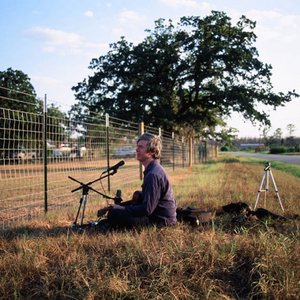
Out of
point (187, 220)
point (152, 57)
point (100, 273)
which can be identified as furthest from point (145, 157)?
point (152, 57)

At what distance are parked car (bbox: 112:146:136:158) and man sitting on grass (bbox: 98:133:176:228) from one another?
656cm

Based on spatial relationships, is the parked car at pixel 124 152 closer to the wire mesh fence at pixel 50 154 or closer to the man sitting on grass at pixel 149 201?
the wire mesh fence at pixel 50 154

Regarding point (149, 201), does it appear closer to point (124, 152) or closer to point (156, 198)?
point (156, 198)

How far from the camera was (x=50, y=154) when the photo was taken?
27.4 feet

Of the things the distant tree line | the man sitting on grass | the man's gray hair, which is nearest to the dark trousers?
the man sitting on grass

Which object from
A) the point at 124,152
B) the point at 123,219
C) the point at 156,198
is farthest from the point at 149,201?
the point at 124,152

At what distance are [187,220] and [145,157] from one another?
1.32m

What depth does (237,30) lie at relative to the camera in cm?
3147

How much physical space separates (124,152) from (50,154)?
5507 mm

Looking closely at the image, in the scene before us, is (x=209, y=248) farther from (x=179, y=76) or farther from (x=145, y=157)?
(x=179, y=76)

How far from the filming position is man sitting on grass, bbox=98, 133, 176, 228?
214 inches

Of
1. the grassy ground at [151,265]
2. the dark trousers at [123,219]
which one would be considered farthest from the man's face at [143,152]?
the grassy ground at [151,265]

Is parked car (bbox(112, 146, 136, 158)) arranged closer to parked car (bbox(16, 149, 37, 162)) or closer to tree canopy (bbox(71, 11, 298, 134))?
parked car (bbox(16, 149, 37, 162))

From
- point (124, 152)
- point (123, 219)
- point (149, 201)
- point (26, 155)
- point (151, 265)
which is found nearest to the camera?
point (151, 265)
